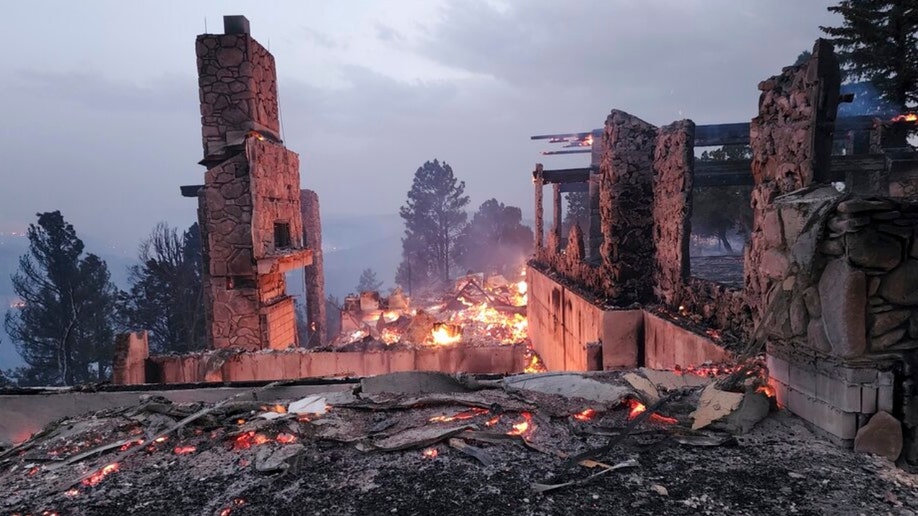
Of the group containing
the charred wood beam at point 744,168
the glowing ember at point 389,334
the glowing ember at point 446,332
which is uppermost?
the charred wood beam at point 744,168

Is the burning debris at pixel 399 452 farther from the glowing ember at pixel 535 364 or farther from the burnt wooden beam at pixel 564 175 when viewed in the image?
the burnt wooden beam at pixel 564 175

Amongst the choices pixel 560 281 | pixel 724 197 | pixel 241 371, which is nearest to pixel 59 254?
pixel 241 371

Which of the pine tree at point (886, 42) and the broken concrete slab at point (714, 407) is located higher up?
the pine tree at point (886, 42)

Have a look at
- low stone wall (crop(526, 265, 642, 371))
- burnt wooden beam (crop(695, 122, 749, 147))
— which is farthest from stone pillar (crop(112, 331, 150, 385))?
burnt wooden beam (crop(695, 122, 749, 147))

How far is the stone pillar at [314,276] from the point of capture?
19812mm

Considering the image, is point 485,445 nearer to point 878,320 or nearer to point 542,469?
point 542,469

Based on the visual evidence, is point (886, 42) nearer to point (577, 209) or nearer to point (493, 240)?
point (577, 209)

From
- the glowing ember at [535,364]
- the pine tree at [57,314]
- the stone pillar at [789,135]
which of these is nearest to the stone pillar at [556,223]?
the glowing ember at [535,364]

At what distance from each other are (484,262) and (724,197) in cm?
2956

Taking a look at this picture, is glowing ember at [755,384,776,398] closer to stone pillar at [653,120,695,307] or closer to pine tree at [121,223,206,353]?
stone pillar at [653,120,695,307]

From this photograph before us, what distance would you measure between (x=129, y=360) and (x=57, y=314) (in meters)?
25.5

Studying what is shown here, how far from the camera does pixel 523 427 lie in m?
3.71

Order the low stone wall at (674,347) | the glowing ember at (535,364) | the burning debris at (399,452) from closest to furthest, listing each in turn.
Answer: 1. the burning debris at (399,452)
2. the low stone wall at (674,347)
3. the glowing ember at (535,364)

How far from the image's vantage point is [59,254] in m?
27.1
